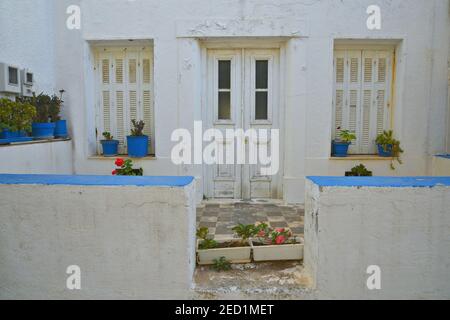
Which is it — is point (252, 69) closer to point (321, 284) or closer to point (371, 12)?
point (371, 12)

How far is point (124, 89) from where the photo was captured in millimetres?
5812

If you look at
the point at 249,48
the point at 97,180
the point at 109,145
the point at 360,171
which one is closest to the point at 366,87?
the point at 360,171

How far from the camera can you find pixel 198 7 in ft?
17.3

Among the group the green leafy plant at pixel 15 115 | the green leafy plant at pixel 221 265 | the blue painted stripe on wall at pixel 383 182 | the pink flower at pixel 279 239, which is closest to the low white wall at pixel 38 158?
the green leafy plant at pixel 15 115

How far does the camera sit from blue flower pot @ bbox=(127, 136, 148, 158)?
18.1 ft

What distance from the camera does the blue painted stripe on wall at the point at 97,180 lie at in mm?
2639

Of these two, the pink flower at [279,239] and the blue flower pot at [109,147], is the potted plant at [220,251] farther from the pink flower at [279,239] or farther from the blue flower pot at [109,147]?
the blue flower pot at [109,147]

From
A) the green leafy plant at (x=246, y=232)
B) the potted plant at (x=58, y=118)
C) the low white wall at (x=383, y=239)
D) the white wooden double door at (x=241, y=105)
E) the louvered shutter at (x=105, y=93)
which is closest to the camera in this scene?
the low white wall at (x=383, y=239)

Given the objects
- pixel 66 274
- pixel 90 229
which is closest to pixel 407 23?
pixel 90 229

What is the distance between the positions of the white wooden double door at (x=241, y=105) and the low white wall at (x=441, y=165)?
8.22 ft

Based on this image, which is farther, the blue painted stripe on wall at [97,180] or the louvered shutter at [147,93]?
the louvered shutter at [147,93]

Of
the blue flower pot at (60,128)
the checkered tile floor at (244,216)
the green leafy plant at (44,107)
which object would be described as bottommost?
the checkered tile floor at (244,216)

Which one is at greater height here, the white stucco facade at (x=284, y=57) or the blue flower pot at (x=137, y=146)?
the white stucco facade at (x=284, y=57)

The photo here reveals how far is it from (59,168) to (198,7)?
11.0ft
